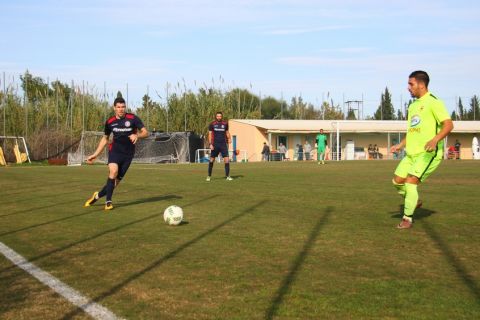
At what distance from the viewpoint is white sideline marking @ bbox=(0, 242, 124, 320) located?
3918 mm

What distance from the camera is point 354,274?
5016mm

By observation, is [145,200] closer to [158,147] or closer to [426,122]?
[426,122]

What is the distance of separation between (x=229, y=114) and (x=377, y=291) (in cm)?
5399

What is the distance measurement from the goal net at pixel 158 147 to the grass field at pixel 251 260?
110ft

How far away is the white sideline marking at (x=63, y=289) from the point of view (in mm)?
3918

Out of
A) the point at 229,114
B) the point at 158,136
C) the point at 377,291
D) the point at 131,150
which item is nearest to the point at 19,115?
the point at 158,136

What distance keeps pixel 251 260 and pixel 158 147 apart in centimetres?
4041

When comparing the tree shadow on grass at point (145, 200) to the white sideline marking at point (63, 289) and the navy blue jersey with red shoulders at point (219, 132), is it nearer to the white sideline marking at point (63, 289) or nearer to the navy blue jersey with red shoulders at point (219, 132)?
the white sideline marking at point (63, 289)

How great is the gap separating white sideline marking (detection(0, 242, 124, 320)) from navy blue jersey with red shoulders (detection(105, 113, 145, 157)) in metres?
4.71

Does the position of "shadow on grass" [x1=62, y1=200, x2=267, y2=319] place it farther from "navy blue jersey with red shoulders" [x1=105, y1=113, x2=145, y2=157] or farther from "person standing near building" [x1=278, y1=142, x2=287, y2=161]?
"person standing near building" [x1=278, y1=142, x2=287, y2=161]

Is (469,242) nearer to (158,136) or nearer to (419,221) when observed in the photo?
(419,221)

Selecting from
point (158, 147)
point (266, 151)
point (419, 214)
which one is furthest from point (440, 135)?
point (266, 151)

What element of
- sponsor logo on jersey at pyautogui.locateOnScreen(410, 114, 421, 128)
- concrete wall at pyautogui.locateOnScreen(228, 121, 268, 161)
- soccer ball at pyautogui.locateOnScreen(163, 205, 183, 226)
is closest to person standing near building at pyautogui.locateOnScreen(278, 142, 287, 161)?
concrete wall at pyautogui.locateOnScreen(228, 121, 268, 161)

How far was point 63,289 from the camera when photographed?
4590mm
